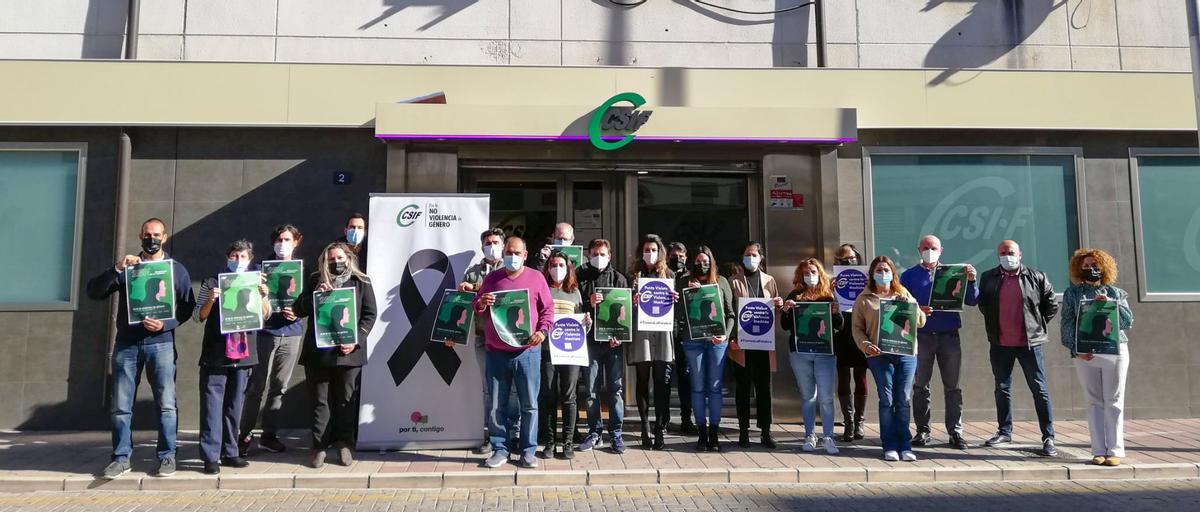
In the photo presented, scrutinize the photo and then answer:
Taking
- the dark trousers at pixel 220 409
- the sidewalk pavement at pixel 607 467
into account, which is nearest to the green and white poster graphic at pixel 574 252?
the sidewalk pavement at pixel 607 467

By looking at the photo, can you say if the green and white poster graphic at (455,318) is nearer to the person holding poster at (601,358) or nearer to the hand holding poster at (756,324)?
the person holding poster at (601,358)

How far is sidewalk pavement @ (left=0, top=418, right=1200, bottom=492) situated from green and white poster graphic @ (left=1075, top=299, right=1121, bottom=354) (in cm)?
106

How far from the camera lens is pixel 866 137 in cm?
938

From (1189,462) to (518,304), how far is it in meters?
6.27

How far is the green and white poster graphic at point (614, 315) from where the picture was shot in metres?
6.72

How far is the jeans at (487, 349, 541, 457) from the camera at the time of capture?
6.33 metres

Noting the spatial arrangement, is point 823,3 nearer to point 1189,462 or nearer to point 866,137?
point 866,137

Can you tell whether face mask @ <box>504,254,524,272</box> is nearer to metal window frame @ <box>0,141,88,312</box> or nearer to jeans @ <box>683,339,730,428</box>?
jeans @ <box>683,339,730,428</box>

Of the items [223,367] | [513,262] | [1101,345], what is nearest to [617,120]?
[513,262]

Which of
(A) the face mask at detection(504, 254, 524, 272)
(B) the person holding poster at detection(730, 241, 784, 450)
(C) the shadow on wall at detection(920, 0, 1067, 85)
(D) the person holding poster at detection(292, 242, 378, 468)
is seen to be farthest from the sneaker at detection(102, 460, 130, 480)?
(C) the shadow on wall at detection(920, 0, 1067, 85)

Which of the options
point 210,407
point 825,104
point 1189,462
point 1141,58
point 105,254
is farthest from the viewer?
point 1141,58

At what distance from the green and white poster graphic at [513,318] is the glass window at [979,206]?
5251 mm

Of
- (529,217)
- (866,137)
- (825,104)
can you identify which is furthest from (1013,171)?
(529,217)

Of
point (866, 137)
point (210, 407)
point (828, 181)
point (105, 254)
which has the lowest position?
point (210, 407)
